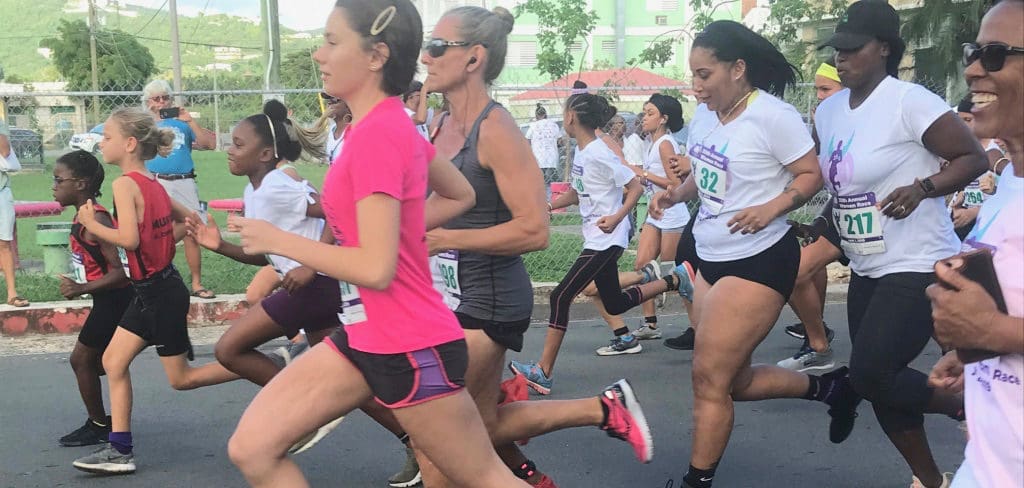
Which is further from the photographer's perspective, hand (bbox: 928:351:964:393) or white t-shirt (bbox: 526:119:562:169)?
white t-shirt (bbox: 526:119:562:169)

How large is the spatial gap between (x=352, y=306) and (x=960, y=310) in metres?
1.59

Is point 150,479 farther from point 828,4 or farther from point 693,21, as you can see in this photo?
point 828,4

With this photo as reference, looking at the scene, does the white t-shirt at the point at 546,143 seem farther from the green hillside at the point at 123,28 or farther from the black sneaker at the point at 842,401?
the green hillside at the point at 123,28

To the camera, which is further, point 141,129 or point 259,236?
point 141,129

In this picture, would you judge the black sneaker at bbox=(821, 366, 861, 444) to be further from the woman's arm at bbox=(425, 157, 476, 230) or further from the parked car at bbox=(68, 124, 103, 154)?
the parked car at bbox=(68, 124, 103, 154)

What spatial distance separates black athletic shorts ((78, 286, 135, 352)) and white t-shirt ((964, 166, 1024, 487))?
416 cm

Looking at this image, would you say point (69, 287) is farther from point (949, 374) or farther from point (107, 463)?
point (949, 374)

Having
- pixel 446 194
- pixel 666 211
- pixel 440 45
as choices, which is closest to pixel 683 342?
pixel 666 211

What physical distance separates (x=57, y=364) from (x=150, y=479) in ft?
9.68

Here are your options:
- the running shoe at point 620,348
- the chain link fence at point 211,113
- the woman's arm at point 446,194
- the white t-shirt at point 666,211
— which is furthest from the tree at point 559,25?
the woman's arm at point 446,194

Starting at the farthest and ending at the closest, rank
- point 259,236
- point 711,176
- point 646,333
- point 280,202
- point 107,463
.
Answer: point 646,333 < point 280,202 < point 107,463 < point 711,176 < point 259,236

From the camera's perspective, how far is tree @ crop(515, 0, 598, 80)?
24125 mm

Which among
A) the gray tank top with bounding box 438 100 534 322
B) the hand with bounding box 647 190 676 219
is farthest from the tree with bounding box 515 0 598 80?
the gray tank top with bounding box 438 100 534 322

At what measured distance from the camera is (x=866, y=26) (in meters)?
4.58
